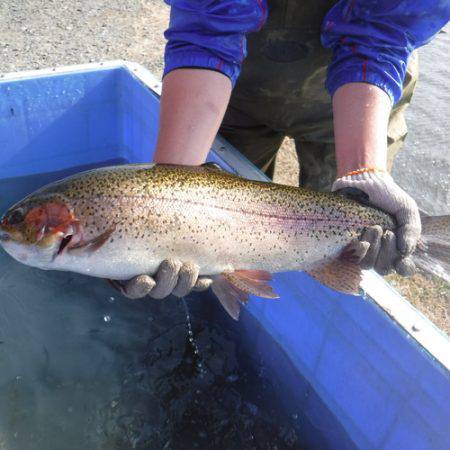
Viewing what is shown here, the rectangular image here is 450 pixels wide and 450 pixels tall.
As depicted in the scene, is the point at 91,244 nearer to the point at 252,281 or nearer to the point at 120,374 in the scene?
the point at 252,281

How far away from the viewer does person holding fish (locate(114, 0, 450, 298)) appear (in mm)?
1994

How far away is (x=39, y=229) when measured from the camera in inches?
69.4

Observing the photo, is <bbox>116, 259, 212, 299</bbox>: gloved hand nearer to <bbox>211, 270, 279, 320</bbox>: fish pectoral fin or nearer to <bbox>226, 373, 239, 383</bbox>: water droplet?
<bbox>211, 270, 279, 320</bbox>: fish pectoral fin

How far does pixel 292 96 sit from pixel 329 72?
0.38m

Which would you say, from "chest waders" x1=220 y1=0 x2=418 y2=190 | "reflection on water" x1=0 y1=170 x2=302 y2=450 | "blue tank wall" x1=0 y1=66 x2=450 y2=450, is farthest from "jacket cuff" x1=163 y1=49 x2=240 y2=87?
"reflection on water" x1=0 y1=170 x2=302 y2=450

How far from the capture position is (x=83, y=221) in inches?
70.7

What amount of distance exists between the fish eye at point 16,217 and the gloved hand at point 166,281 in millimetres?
425

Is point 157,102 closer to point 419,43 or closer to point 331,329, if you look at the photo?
point 419,43

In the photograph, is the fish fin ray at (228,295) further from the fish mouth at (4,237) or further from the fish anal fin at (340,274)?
the fish mouth at (4,237)

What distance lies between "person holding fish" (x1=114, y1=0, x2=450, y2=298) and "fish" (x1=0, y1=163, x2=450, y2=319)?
8 centimetres

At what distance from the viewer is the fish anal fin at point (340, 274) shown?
2004mm

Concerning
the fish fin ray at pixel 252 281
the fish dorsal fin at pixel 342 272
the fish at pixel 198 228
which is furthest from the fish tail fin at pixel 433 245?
the fish fin ray at pixel 252 281

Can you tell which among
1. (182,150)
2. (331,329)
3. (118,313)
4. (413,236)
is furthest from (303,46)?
(118,313)

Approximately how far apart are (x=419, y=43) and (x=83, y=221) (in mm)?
1741
